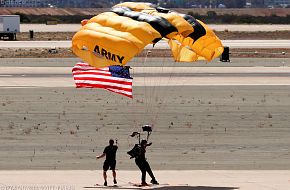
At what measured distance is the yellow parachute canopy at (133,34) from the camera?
2900cm

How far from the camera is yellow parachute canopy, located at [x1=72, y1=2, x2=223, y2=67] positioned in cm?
2900

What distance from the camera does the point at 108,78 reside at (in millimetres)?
33531

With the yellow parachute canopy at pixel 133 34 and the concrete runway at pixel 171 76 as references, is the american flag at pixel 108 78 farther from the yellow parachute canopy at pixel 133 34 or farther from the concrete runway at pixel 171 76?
the concrete runway at pixel 171 76

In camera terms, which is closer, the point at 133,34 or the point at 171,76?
the point at 133,34

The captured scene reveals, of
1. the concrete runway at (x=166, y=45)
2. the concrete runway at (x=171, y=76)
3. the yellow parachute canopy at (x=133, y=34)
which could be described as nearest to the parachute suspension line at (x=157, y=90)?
the concrete runway at (x=171, y=76)

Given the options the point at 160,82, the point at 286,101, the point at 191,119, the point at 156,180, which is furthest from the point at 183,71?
the point at 156,180

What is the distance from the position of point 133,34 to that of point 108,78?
4610 mm

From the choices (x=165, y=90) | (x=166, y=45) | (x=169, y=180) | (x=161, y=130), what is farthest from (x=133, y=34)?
(x=166, y=45)

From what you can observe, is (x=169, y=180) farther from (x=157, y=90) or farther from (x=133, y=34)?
(x=157, y=90)

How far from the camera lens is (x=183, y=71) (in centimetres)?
7856

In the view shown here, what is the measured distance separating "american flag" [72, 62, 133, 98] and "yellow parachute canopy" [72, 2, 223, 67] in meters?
1.79

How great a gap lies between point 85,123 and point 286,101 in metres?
13.7

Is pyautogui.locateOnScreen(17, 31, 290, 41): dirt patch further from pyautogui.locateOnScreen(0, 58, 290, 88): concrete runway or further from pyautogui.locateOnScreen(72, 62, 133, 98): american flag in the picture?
pyautogui.locateOnScreen(72, 62, 133, 98): american flag

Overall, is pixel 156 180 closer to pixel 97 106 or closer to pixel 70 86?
pixel 97 106
